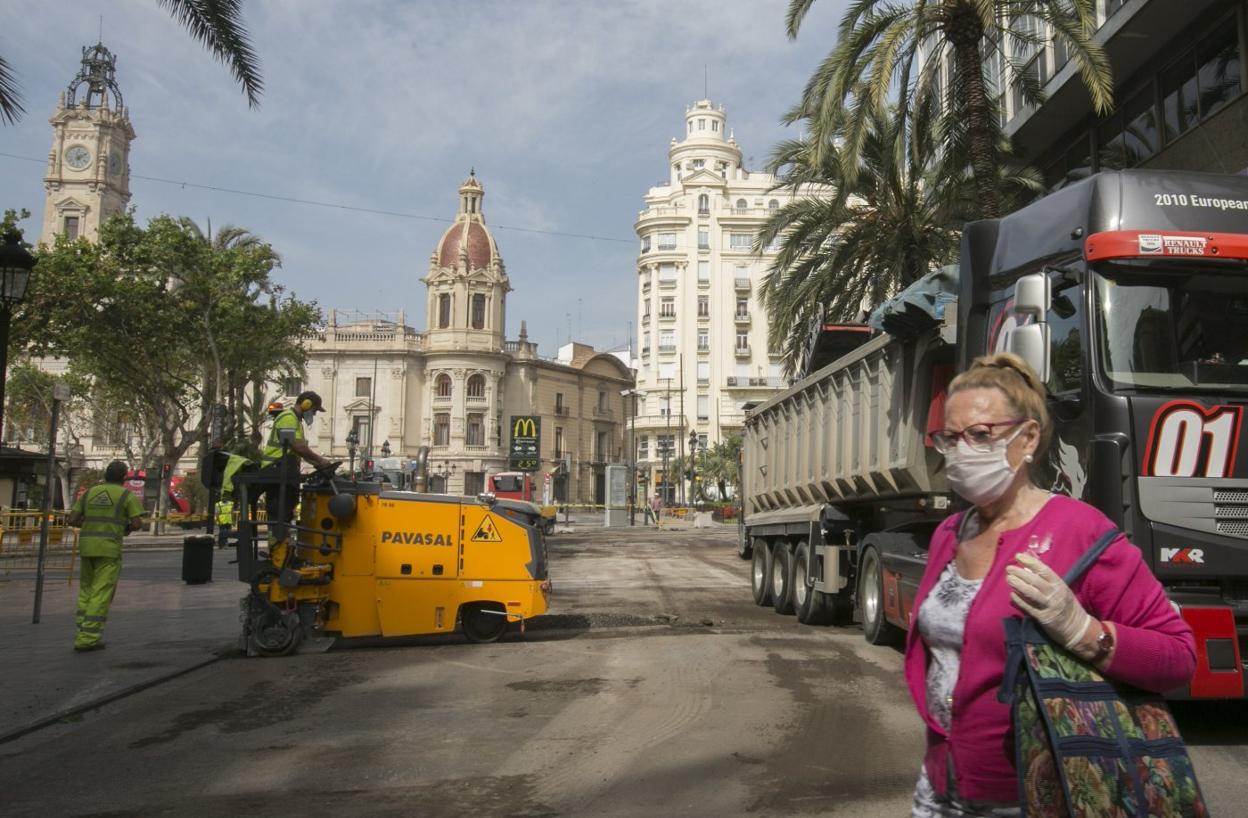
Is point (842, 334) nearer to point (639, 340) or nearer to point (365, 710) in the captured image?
point (365, 710)

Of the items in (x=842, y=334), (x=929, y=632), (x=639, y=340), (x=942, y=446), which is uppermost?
(x=639, y=340)

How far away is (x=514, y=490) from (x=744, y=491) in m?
30.5

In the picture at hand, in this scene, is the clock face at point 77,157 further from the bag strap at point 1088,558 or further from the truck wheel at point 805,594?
the bag strap at point 1088,558

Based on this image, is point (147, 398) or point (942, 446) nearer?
point (942, 446)

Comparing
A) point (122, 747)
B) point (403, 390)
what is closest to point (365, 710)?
point (122, 747)

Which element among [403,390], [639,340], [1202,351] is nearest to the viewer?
[1202,351]

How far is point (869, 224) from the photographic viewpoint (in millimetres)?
21344

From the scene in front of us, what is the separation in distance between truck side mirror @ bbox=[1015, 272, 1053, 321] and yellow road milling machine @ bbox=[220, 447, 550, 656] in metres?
5.76

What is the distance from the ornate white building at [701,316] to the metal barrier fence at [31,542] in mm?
62733

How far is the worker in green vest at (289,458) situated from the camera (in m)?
9.30

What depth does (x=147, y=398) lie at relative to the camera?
36875 millimetres

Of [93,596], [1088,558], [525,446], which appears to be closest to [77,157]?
[525,446]

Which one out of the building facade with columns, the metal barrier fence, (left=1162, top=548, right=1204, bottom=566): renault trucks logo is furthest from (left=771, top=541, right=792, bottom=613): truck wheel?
the building facade with columns

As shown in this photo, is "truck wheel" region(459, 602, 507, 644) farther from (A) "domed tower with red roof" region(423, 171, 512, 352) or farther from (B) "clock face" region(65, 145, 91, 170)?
(B) "clock face" region(65, 145, 91, 170)
